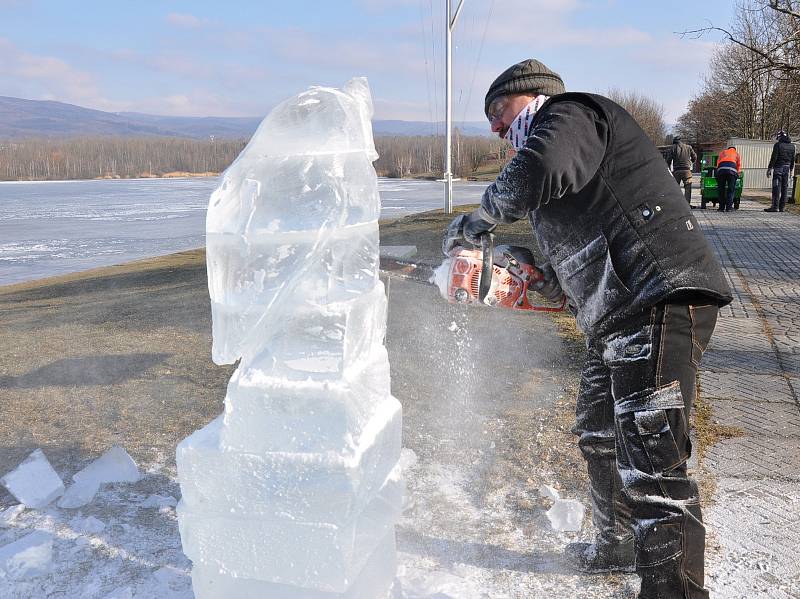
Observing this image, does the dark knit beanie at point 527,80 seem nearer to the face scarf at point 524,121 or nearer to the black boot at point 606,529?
the face scarf at point 524,121

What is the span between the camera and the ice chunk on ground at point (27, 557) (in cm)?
271

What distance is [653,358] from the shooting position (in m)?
2.28

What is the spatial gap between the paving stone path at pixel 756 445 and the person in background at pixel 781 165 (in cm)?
1010

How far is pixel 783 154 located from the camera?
1706cm

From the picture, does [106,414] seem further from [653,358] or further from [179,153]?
[179,153]

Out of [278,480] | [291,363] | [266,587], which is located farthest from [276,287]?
[266,587]

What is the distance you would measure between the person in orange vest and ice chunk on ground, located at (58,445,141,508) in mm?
17972

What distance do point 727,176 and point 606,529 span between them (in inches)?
703

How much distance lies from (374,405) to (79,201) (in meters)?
37.3

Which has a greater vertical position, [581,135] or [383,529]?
[581,135]

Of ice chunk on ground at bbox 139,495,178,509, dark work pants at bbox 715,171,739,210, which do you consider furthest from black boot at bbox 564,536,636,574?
dark work pants at bbox 715,171,739,210

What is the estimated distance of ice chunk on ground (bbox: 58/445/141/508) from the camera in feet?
10.8

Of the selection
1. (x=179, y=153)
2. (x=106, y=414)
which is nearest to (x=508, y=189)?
(x=106, y=414)

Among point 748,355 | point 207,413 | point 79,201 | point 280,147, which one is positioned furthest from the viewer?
point 79,201
